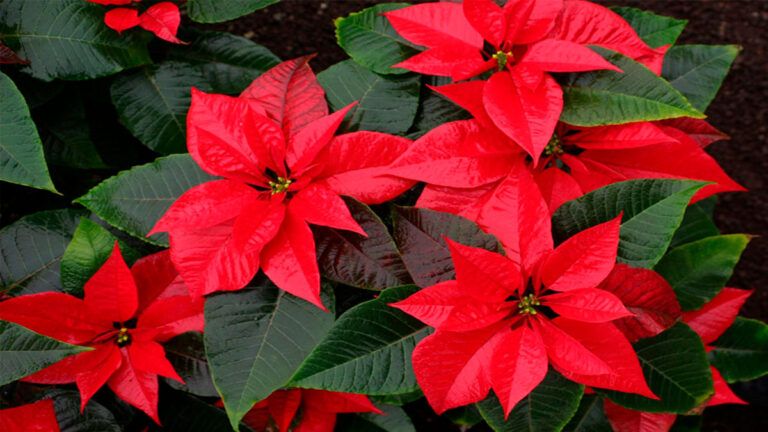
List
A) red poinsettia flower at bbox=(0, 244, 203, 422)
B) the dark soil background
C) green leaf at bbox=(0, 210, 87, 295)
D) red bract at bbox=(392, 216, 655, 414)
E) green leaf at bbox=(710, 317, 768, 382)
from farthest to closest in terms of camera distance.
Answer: the dark soil background, green leaf at bbox=(710, 317, 768, 382), green leaf at bbox=(0, 210, 87, 295), red poinsettia flower at bbox=(0, 244, 203, 422), red bract at bbox=(392, 216, 655, 414)

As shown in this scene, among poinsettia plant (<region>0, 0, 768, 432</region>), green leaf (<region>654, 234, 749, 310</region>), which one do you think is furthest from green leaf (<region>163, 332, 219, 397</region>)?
green leaf (<region>654, 234, 749, 310</region>)

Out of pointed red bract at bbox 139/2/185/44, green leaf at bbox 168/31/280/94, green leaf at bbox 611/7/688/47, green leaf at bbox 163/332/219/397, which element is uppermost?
green leaf at bbox 611/7/688/47

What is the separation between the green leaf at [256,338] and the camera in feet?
2.51

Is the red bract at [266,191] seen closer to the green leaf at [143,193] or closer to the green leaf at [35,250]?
the green leaf at [143,193]

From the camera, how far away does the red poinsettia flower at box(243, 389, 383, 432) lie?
0.92m

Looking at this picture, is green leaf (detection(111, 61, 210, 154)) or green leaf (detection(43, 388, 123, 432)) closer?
green leaf (detection(43, 388, 123, 432))

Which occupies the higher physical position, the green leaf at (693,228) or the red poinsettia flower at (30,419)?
the green leaf at (693,228)

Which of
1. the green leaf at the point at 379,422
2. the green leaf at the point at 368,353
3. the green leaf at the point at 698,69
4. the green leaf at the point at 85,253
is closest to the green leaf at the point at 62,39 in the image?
the green leaf at the point at 85,253

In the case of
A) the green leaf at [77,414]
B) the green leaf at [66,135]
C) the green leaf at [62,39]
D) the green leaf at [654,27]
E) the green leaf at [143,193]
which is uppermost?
the green leaf at [654,27]

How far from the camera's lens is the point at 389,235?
78 centimetres

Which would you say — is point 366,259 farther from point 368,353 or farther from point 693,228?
point 693,228

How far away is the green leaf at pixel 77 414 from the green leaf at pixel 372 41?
0.55 m

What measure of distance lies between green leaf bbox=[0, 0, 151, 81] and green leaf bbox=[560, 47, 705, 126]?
23.6 inches

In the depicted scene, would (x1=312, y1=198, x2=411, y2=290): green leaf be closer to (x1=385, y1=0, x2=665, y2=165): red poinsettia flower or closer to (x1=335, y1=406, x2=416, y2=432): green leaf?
(x1=385, y1=0, x2=665, y2=165): red poinsettia flower
